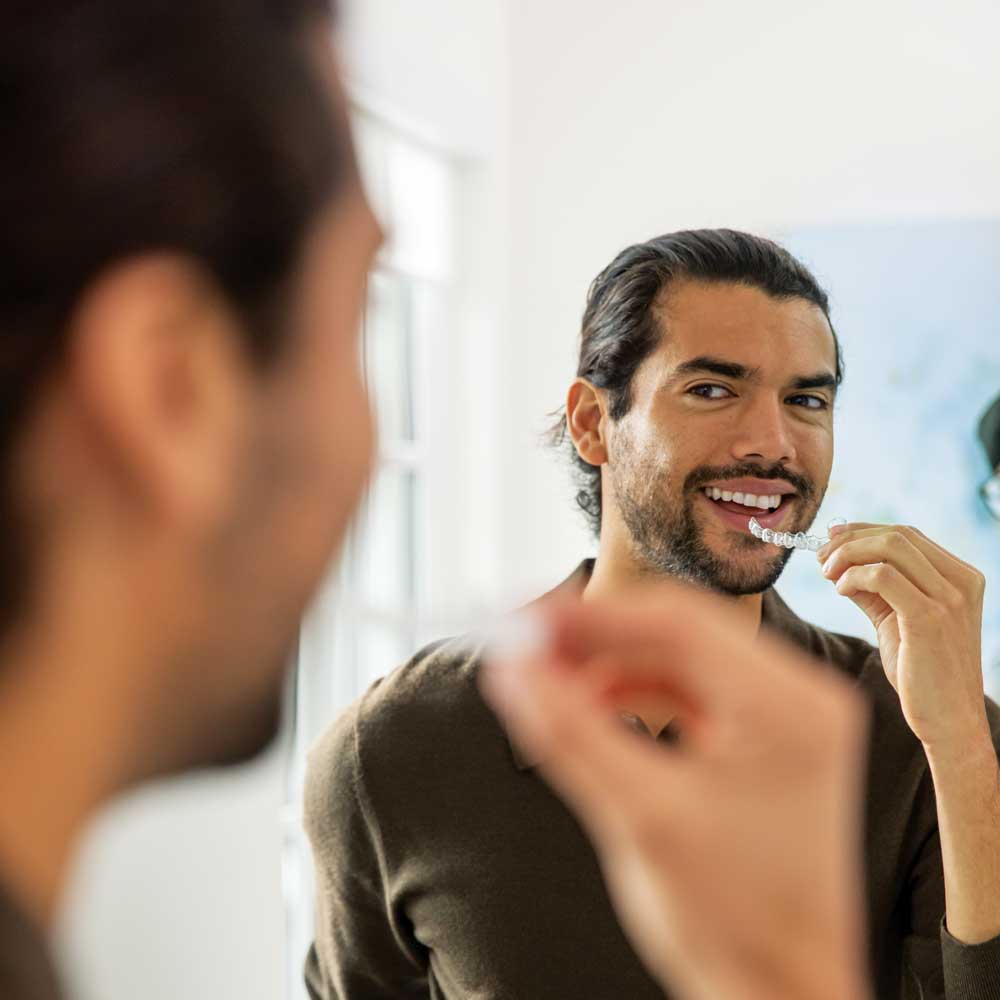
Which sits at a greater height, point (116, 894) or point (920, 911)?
point (920, 911)

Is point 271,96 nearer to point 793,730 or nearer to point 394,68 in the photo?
point 793,730

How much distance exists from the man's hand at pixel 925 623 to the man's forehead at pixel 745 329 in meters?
0.18

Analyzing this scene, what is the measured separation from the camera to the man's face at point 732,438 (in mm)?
1121

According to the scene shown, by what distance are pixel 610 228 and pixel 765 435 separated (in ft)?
4.46

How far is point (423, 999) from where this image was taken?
45.0 inches

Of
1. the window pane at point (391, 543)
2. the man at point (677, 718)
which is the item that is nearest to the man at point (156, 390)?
the man at point (677, 718)

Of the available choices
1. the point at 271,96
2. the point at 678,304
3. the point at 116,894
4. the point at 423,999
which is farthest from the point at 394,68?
the point at 271,96

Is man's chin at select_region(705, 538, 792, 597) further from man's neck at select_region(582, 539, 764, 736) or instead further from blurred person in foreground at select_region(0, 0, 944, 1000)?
blurred person in foreground at select_region(0, 0, 944, 1000)

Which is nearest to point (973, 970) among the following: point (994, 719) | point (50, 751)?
point (994, 719)

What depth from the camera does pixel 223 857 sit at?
66.5 inches

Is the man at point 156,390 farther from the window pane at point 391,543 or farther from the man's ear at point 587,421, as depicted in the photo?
the window pane at point 391,543

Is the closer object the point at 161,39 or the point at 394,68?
the point at 161,39

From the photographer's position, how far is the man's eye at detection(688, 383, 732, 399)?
45.3 inches

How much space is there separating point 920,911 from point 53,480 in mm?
865
